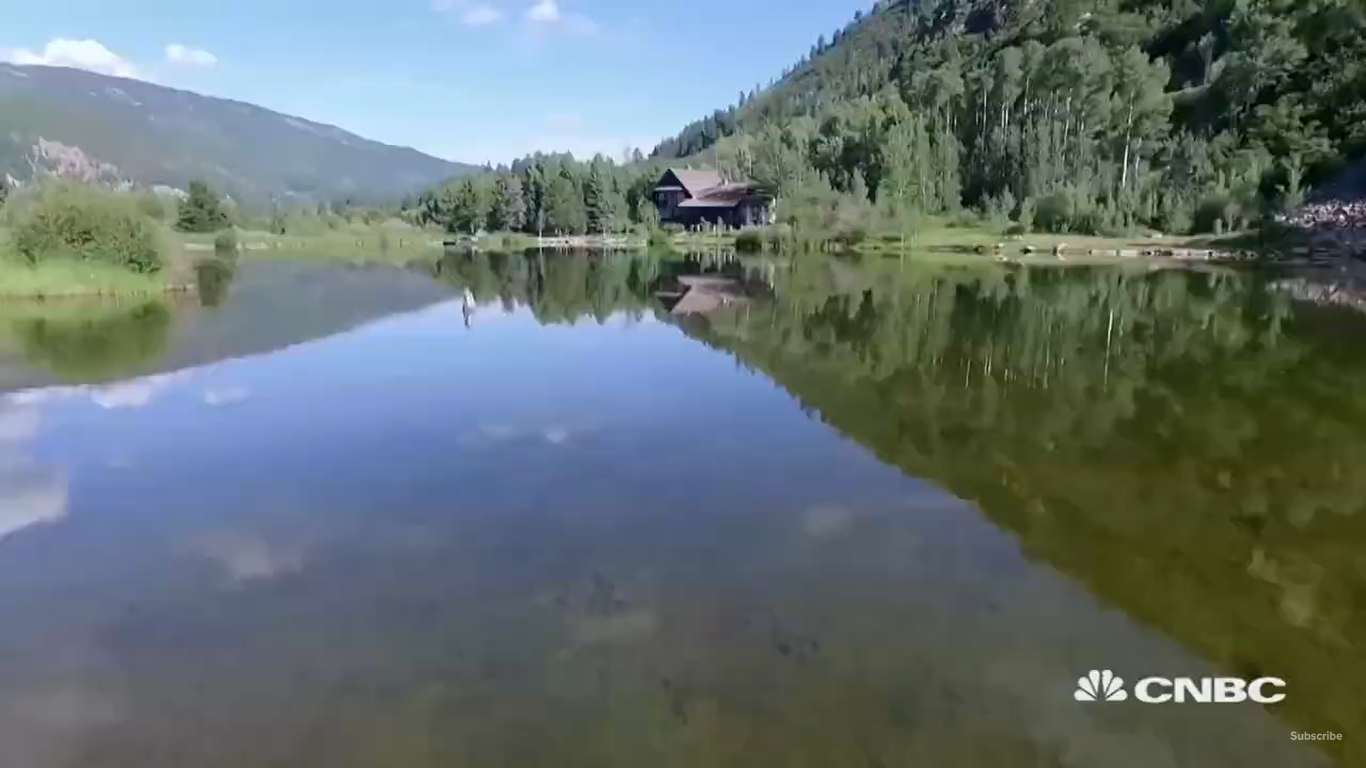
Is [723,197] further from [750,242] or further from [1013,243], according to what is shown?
[1013,243]

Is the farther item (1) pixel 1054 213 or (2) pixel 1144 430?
(1) pixel 1054 213

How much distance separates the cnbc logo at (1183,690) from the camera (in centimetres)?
752

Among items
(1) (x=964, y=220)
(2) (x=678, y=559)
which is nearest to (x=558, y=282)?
(2) (x=678, y=559)

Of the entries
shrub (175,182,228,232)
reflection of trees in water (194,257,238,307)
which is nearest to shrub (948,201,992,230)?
reflection of trees in water (194,257,238,307)

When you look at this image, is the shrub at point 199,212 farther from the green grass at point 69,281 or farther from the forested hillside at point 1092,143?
the green grass at point 69,281

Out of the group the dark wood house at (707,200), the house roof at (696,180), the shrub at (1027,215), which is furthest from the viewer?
the house roof at (696,180)

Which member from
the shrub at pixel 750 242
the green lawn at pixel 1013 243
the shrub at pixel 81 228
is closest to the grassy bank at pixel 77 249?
the shrub at pixel 81 228

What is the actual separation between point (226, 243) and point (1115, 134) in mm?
76813

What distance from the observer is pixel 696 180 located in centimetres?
11700

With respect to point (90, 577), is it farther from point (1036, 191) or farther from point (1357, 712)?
point (1036, 191)

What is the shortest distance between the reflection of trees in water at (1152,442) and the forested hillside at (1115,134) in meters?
43.0

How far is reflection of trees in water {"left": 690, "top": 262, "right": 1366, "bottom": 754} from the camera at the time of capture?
358 inches

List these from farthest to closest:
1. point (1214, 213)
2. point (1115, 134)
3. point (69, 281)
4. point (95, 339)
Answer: point (1115, 134), point (1214, 213), point (69, 281), point (95, 339)

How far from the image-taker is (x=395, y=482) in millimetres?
13352
